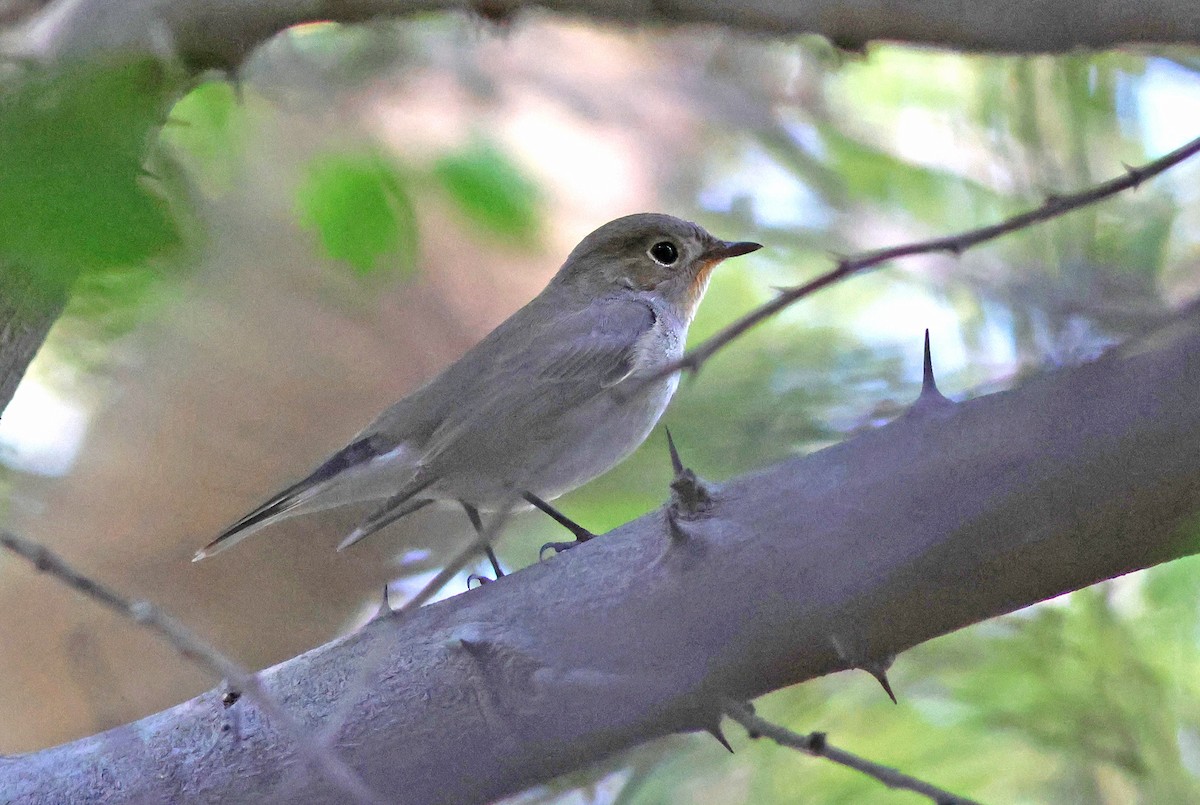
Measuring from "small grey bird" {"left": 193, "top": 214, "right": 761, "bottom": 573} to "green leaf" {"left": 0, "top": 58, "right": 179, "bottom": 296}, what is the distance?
6.22ft

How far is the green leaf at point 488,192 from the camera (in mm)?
2670

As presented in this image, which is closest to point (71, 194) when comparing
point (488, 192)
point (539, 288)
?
point (488, 192)

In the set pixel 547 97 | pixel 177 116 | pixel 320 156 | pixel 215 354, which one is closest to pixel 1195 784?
pixel 320 156

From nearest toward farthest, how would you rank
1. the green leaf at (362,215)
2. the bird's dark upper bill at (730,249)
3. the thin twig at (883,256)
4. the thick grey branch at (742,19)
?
the thin twig at (883,256) < the green leaf at (362,215) < the thick grey branch at (742,19) < the bird's dark upper bill at (730,249)

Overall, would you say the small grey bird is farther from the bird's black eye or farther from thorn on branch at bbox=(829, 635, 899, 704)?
thorn on branch at bbox=(829, 635, 899, 704)

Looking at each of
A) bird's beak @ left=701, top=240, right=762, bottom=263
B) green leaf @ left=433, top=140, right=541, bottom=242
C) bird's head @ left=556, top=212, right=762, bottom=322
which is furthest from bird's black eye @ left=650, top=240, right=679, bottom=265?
green leaf @ left=433, top=140, right=541, bottom=242

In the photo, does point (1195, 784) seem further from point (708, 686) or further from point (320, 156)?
point (320, 156)

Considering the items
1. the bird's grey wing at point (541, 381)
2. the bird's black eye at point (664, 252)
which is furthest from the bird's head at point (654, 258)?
the bird's grey wing at point (541, 381)

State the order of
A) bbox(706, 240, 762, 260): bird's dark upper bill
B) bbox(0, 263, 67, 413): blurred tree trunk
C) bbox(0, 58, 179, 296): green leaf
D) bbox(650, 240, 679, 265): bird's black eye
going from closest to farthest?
bbox(0, 58, 179, 296): green leaf
bbox(0, 263, 67, 413): blurred tree trunk
bbox(706, 240, 762, 260): bird's dark upper bill
bbox(650, 240, 679, 265): bird's black eye

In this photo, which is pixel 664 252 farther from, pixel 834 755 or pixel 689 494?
pixel 834 755

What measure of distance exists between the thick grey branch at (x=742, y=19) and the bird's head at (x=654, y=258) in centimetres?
162

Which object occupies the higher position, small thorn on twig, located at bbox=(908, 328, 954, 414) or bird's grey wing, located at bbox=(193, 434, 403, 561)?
bird's grey wing, located at bbox=(193, 434, 403, 561)

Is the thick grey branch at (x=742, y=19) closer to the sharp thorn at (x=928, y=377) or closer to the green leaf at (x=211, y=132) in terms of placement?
the green leaf at (x=211, y=132)

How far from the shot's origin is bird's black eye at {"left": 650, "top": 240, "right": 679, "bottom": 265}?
15.0 ft
